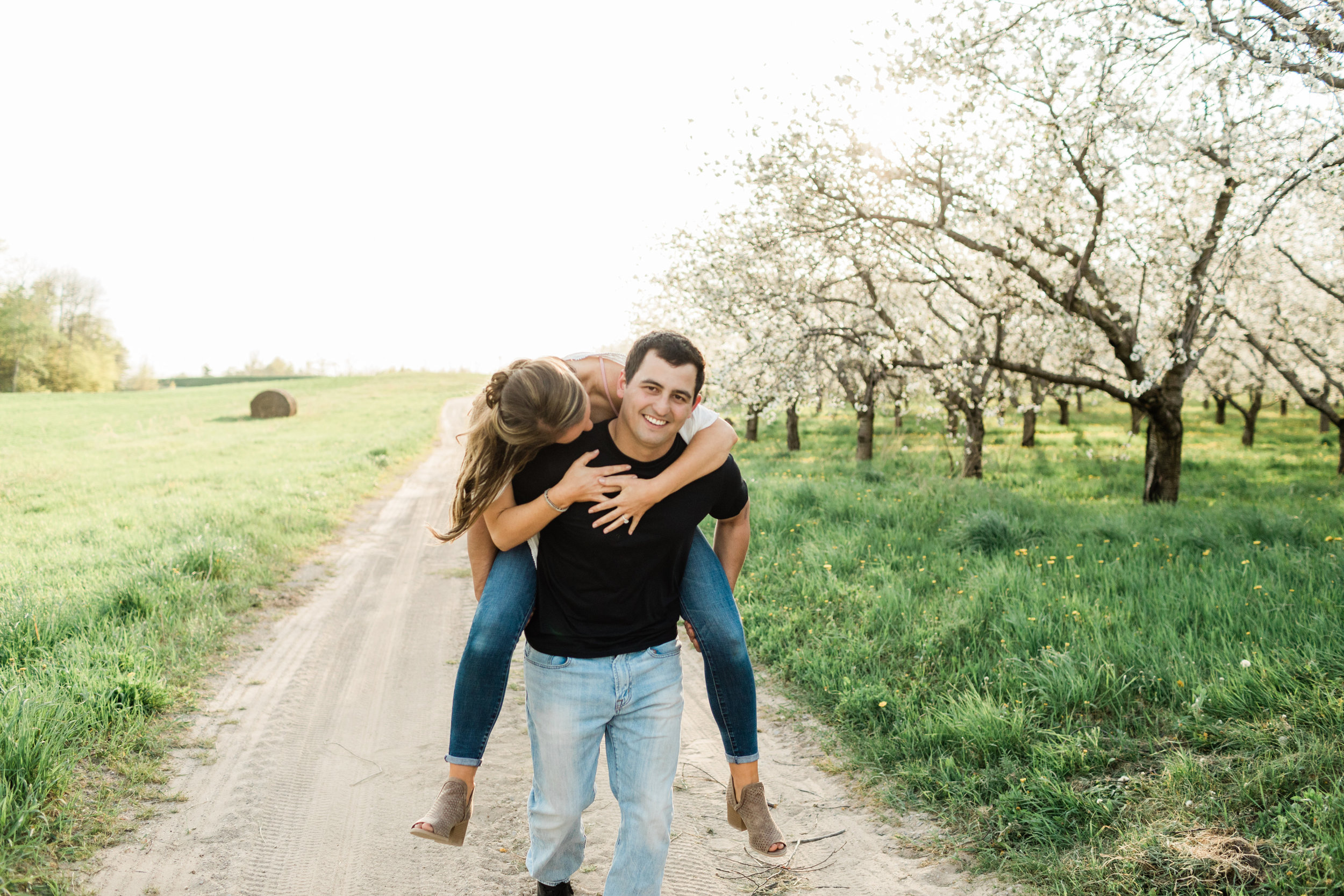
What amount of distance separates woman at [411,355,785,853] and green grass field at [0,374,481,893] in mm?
1919

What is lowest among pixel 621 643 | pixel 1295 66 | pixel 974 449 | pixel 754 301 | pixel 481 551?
pixel 621 643

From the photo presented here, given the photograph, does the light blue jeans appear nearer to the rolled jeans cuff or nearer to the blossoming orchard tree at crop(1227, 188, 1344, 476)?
the rolled jeans cuff

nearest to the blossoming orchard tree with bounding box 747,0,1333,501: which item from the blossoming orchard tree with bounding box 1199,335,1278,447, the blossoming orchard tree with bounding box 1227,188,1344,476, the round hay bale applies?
the blossoming orchard tree with bounding box 1227,188,1344,476

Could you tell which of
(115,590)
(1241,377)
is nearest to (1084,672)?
(115,590)

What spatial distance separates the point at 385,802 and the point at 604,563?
212 cm

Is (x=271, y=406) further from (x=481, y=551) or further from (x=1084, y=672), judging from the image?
(x=1084, y=672)

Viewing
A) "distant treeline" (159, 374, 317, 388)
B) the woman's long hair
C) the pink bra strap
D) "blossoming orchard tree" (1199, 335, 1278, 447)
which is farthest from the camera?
"distant treeline" (159, 374, 317, 388)

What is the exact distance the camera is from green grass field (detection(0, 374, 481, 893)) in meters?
3.69

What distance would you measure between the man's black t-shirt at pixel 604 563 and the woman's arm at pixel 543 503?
0.05 metres

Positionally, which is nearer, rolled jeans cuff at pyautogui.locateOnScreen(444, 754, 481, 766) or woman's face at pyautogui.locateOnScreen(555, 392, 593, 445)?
woman's face at pyautogui.locateOnScreen(555, 392, 593, 445)

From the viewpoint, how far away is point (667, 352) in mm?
2740

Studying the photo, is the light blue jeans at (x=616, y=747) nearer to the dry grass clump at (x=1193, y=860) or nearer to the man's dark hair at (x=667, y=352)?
the man's dark hair at (x=667, y=352)

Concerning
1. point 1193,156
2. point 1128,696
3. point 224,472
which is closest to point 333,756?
point 1128,696

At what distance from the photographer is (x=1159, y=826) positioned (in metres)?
3.23
